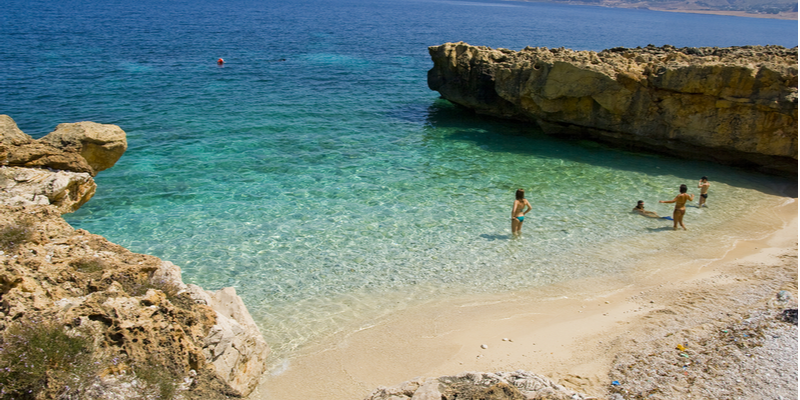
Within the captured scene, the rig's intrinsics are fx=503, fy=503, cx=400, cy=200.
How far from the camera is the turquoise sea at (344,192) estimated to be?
1194 cm

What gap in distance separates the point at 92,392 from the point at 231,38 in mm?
54523

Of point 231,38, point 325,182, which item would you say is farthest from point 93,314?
point 231,38

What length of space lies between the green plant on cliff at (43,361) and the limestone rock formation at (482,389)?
3.23 meters

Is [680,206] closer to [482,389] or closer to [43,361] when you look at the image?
[482,389]

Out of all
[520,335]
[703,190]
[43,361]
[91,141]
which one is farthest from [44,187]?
[703,190]

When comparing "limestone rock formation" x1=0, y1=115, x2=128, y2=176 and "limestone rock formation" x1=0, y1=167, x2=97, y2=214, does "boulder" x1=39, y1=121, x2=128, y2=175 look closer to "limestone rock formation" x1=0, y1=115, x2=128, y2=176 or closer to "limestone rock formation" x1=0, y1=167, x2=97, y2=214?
"limestone rock formation" x1=0, y1=115, x2=128, y2=176


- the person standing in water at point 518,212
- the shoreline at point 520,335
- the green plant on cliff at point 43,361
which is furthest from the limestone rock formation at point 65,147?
the person standing in water at point 518,212

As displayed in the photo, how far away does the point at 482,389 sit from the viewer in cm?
562

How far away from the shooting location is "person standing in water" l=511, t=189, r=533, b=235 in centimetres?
1349

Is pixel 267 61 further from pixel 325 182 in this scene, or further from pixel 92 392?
pixel 92 392

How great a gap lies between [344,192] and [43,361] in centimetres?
1210

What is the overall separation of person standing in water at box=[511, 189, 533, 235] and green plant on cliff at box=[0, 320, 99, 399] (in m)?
10.4

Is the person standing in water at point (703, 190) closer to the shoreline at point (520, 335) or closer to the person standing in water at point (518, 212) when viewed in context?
the shoreline at point (520, 335)

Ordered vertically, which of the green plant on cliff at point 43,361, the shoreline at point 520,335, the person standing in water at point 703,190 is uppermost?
the green plant on cliff at point 43,361
